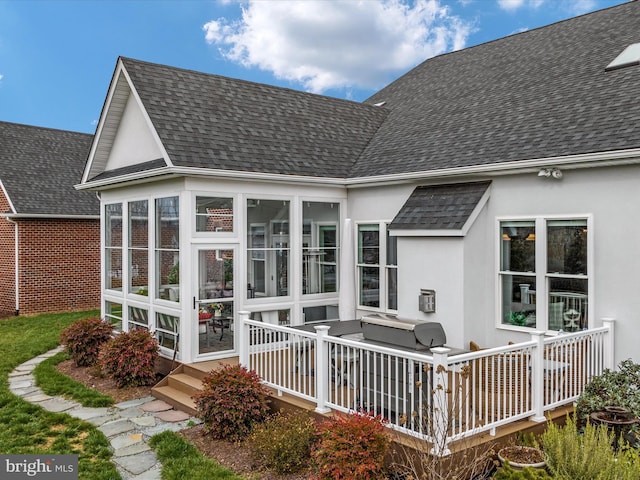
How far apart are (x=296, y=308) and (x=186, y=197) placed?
2953 mm

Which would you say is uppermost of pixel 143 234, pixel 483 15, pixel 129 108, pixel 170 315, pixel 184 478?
pixel 483 15

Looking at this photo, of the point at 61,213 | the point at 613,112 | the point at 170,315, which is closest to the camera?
the point at 613,112

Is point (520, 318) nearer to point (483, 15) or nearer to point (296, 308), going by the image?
point (296, 308)

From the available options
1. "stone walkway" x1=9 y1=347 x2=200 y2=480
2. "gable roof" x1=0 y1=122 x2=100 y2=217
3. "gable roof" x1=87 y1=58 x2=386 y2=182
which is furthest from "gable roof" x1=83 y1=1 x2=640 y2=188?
"gable roof" x1=0 y1=122 x2=100 y2=217

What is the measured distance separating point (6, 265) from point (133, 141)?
9.78 m

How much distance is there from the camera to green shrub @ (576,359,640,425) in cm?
588

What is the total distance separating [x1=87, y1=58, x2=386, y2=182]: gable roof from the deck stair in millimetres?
3317

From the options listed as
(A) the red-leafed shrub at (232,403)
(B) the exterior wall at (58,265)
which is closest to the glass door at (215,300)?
(A) the red-leafed shrub at (232,403)

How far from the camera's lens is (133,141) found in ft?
34.3

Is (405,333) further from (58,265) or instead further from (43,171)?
(43,171)

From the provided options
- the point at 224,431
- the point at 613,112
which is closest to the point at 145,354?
the point at 224,431

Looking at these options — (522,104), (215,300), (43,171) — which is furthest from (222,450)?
(43,171)

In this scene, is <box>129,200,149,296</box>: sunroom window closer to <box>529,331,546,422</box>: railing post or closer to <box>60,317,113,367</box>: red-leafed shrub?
<box>60,317,113,367</box>: red-leafed shrub

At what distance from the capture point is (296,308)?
9.78 metres
